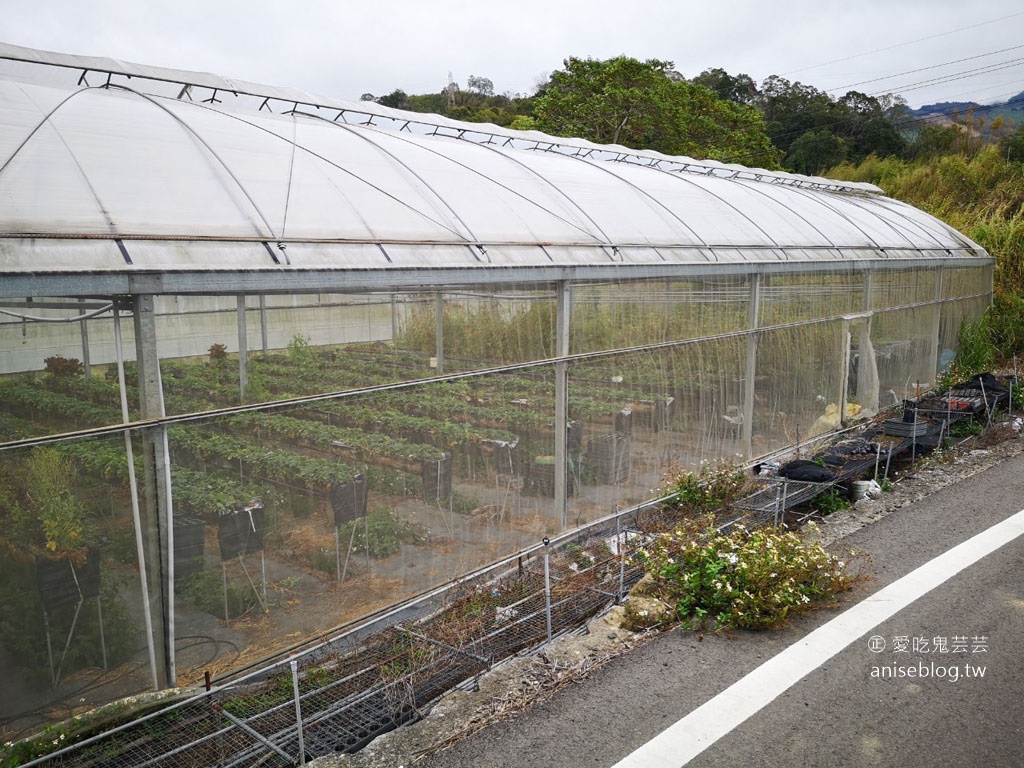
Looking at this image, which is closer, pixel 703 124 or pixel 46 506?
pixel 46 506

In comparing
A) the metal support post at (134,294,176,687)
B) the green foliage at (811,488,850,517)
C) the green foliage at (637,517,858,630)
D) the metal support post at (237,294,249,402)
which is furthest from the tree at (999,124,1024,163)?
the metal support post at (134,294,176,687)

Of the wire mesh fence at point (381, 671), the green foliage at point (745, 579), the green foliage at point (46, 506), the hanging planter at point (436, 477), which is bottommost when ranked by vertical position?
the wire mesh fence at point (381, 671)

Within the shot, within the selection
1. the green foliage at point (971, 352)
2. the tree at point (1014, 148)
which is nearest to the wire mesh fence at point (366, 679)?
the green foliage at point (971, 352)

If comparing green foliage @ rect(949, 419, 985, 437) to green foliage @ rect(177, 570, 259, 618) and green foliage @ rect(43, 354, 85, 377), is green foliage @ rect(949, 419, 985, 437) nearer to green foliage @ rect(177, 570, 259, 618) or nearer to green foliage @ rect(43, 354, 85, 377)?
green foliage @ rect(177, 570, 259, 618)

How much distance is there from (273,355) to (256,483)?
0.97 metres

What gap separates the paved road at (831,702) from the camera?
4.14 meters

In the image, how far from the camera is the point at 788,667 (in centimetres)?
496

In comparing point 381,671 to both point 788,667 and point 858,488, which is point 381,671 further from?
point 858,488

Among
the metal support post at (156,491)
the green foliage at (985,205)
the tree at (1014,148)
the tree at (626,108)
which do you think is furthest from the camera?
the tree at (1014,148)

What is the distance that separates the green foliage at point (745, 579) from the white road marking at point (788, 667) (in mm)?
261

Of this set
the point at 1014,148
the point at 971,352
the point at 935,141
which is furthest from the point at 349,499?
the point at 935,141

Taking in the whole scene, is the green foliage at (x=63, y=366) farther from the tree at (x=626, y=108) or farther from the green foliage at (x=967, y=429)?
the tree at (x=626, y=108)

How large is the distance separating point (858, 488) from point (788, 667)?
5312 millimetres

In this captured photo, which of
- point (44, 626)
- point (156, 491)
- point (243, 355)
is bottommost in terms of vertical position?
point (44, 626)
